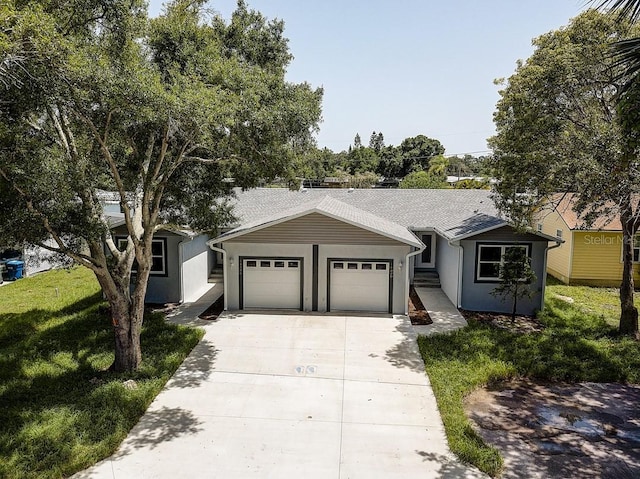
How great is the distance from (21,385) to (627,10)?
11.4 m

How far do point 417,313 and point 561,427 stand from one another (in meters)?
6.51

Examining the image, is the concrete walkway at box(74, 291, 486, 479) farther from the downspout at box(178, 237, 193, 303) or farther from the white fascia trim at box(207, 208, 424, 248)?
the downspout at box(178, 237, 193, 303)

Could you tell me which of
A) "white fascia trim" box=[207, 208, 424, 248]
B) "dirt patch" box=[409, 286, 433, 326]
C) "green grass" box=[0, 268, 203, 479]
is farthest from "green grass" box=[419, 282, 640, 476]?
"green grass" box=[0, 268, 203, 479]

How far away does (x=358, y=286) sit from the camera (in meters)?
13.9

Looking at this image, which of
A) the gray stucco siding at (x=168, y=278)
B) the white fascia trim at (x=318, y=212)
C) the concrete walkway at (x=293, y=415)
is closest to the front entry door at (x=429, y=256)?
the white fascia trim at (x=318, y=212)

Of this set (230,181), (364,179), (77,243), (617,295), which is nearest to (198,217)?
(230,181)

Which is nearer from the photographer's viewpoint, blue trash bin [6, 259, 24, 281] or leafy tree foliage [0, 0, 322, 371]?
leafy tree foliage [0, 0, 322, 371]

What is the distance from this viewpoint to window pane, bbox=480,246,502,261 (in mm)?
13985

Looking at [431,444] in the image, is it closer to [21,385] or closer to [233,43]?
[21,385]

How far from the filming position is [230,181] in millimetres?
12750

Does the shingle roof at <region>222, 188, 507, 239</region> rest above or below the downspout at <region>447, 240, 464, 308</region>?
above

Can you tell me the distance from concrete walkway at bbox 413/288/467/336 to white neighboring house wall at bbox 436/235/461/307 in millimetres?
269

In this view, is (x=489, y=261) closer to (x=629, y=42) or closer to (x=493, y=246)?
(x=493, y=246)

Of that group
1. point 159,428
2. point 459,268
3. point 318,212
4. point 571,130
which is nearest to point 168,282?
point 318,212
